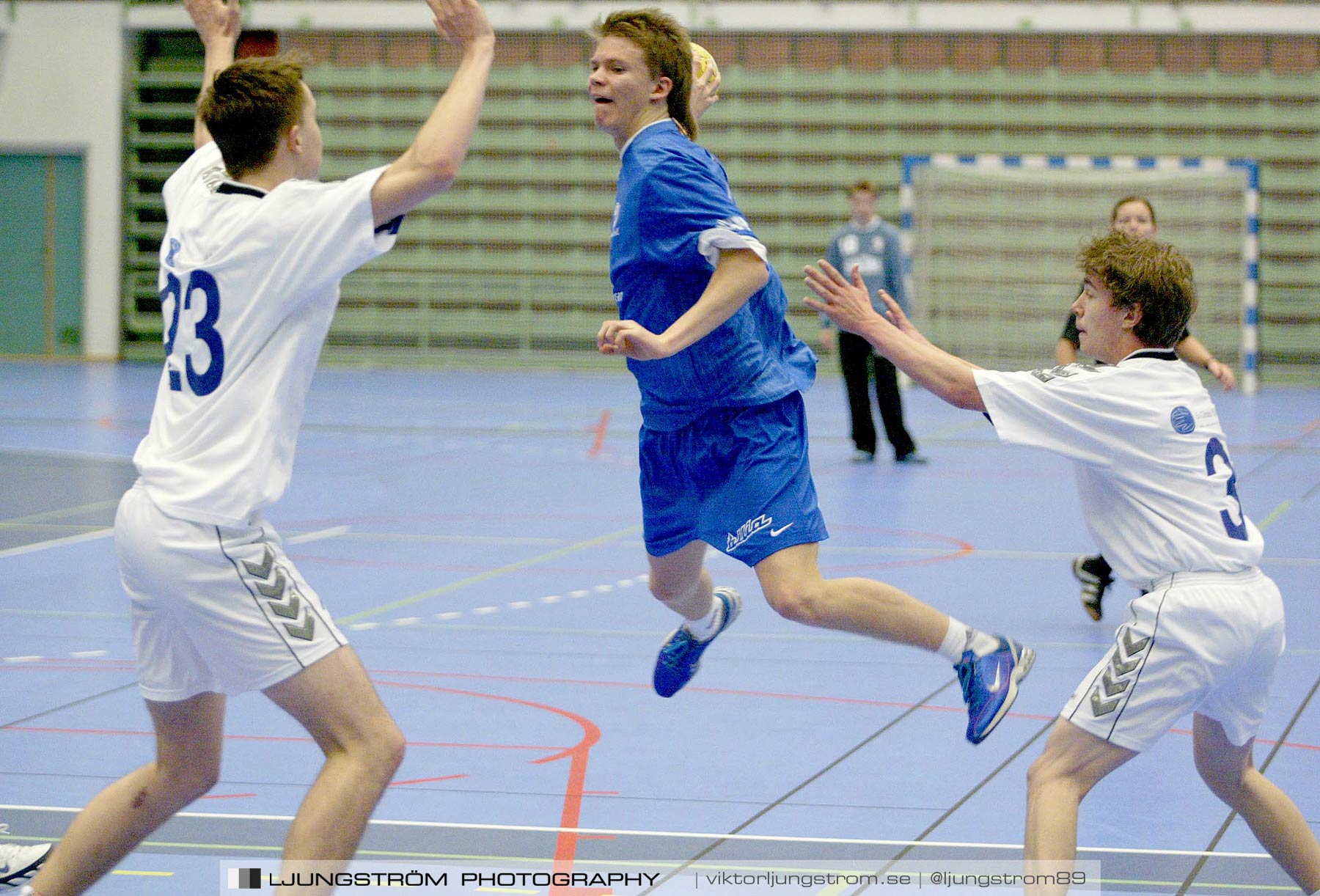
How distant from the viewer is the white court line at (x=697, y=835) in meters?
3.41

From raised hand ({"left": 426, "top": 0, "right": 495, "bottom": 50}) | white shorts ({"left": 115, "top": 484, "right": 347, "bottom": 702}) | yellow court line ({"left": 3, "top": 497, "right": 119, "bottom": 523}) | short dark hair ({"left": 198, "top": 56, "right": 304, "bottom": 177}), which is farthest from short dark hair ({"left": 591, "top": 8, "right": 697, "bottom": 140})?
yellow court line ({"left": 3, "top": 497, "right": 119, "bottom": 523})

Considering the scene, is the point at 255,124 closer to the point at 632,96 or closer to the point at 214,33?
the point at 214,33

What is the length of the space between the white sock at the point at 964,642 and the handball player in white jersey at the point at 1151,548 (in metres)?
0.66

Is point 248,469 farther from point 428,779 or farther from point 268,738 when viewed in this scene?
point 268,738

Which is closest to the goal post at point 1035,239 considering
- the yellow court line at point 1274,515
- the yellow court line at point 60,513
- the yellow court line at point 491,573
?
the yellow court line at point 1274,515

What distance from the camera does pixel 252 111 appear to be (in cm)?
277

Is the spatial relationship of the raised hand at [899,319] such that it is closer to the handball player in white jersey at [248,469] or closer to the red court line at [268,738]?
the handball player in white jersey at [248,469]

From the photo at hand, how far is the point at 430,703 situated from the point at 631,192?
5.85ft

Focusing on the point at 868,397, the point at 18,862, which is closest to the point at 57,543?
the point at 18,862

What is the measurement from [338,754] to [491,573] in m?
4.42

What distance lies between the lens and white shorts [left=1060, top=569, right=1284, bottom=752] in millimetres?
2811

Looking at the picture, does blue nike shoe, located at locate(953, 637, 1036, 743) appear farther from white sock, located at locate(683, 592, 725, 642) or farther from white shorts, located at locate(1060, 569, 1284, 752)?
white sock, located at locate(683, 592, 725, 642)

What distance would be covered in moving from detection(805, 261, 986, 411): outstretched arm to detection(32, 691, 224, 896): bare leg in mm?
1417

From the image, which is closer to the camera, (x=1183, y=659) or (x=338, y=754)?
(x=338, y=754)
